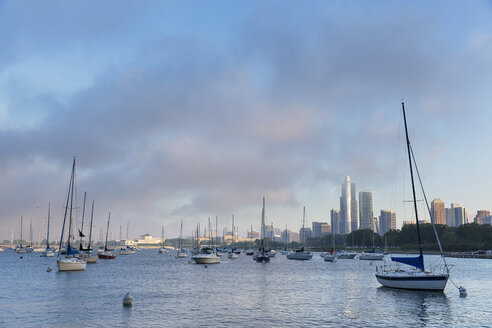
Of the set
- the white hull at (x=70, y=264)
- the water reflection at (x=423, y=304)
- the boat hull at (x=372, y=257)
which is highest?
the white hull at (x=70, y=264)

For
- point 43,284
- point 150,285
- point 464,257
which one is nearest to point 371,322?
point 150,285

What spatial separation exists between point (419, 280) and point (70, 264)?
198 feet

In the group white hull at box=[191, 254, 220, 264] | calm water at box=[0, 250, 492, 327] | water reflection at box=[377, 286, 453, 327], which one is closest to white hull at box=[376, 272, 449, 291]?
water reflection at box=[377, 286, 453, 327]

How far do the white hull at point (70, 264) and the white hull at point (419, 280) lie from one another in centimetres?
5591

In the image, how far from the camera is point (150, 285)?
6322cm

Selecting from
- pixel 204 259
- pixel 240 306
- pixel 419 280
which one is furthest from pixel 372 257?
pixel 240 306

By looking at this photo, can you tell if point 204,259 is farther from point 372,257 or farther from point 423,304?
point 423,304

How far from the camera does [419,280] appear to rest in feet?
161

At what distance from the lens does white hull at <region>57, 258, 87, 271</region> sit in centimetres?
7831

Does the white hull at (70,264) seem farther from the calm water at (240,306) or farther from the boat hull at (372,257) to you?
the boat hull at (372,257)

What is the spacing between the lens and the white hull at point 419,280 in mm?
48344

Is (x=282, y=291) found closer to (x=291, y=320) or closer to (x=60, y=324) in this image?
(x=291, y=320)

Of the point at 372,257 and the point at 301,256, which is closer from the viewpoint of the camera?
the point at 301,256

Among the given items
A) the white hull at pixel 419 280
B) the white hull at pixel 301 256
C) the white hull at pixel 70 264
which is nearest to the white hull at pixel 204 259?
the white hull at pixel 70 264
